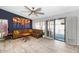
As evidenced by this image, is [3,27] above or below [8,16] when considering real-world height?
below

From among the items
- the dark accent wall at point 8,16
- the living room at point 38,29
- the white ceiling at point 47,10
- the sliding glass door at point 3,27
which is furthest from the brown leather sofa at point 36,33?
the sliding glass door at point 3,27

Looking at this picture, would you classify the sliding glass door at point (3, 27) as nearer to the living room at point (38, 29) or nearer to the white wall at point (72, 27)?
the living room at point (38, 29)

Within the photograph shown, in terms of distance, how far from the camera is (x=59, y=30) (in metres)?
3.19

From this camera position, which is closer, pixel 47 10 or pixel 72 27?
pixel 47 10

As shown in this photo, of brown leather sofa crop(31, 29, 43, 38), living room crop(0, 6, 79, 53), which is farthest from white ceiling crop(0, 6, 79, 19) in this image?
brown leather sofa crop(31, 29, 43, 38)

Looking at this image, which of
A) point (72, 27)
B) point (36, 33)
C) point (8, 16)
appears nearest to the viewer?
point (8, 16)

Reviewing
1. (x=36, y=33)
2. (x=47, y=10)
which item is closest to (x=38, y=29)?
(x=36, y=33)

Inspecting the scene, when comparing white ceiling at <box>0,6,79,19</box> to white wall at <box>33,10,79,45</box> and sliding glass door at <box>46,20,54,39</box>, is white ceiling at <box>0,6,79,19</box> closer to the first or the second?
white wall at <box>33,10,79,45</box>

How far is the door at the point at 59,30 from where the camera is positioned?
313cm

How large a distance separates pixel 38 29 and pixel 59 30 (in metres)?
0.66

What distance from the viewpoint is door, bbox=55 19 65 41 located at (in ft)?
10.3

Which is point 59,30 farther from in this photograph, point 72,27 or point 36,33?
point 36,33
